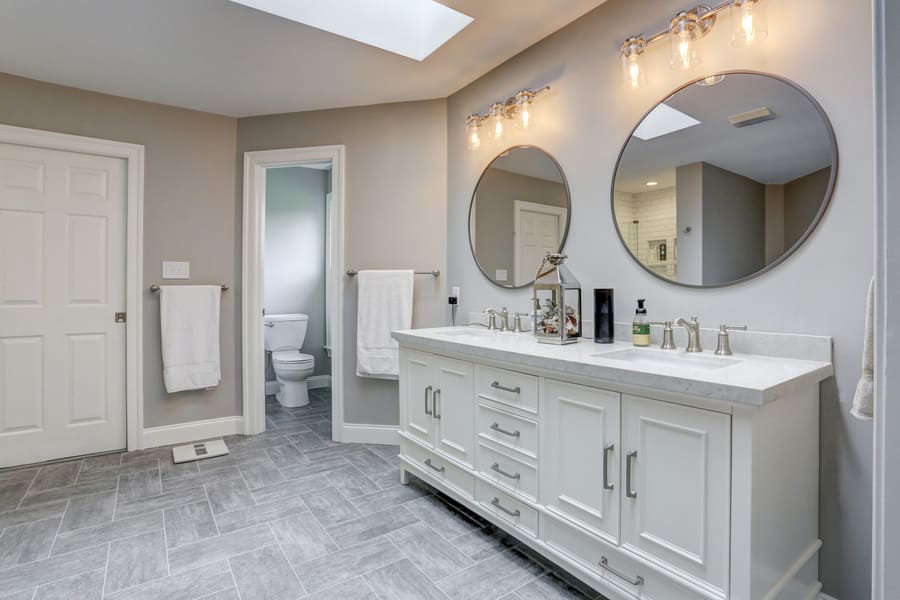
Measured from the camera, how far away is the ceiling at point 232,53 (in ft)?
6.77

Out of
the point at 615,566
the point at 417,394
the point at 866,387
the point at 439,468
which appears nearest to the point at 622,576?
the point at 615,566

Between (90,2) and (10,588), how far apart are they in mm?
2373

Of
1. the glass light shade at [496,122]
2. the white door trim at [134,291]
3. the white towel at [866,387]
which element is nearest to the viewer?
the white towel at [866,387]

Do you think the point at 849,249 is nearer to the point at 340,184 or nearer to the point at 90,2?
the point at 340,184

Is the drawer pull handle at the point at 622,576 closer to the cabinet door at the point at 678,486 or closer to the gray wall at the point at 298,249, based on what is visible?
the cabinet door at the point at 678,486

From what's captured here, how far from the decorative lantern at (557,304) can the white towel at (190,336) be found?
236cm

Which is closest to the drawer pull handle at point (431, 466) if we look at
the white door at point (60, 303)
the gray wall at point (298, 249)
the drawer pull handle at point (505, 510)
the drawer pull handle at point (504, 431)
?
the drawer pull handle at point (505, 510)

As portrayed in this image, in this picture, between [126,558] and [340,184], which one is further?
[340,184]

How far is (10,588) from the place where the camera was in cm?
159

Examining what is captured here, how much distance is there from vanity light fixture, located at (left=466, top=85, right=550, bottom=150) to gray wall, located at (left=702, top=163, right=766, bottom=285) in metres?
1.02

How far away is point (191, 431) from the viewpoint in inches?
125

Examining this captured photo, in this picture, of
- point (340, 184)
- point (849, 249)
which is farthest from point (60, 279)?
point (849, 249)

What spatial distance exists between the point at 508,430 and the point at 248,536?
1230mm

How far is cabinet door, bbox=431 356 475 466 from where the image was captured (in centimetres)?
200
